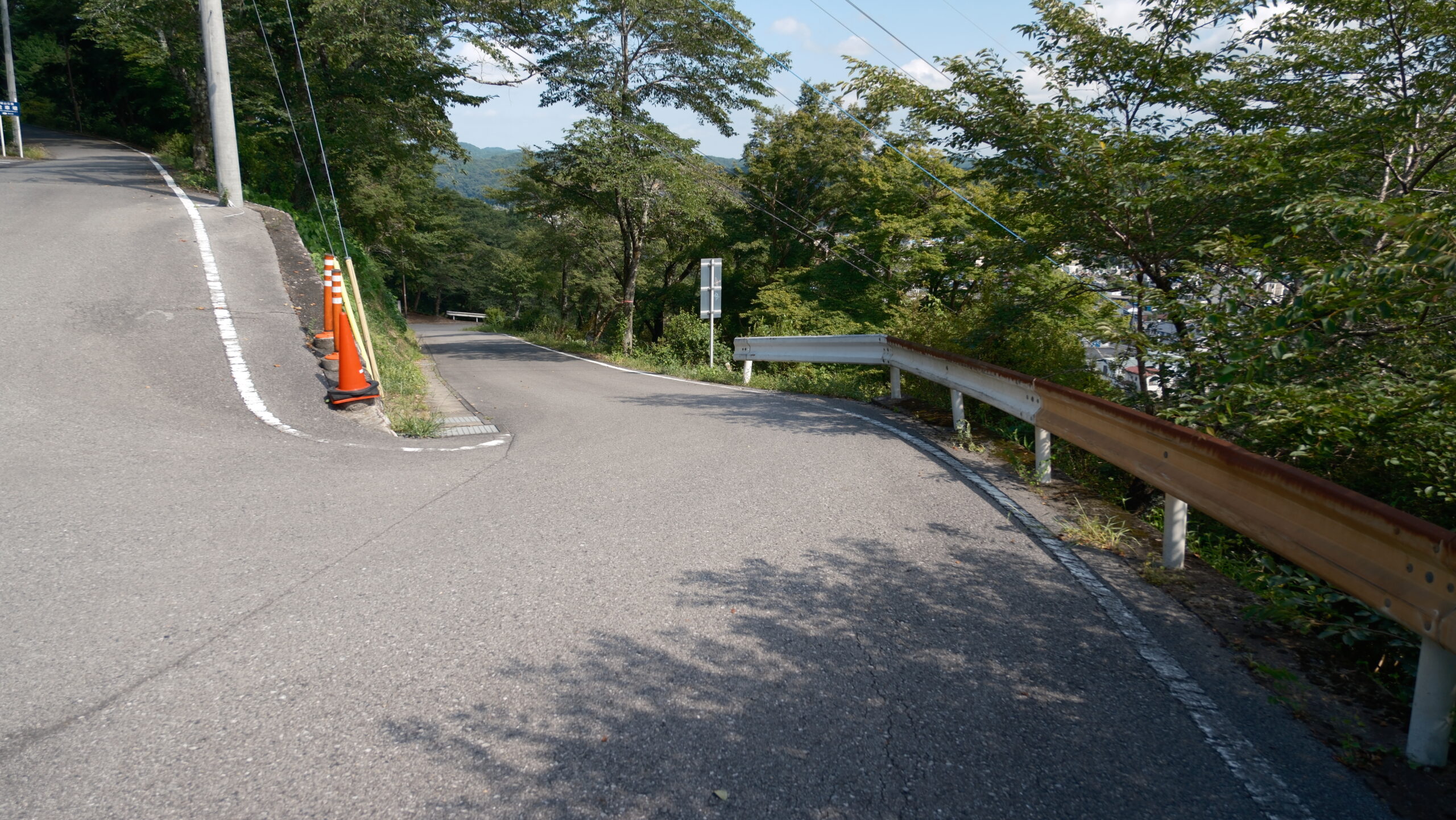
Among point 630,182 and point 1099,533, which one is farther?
point 630,182

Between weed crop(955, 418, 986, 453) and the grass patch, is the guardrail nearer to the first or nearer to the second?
weed crop(955, 418, 986, 453)

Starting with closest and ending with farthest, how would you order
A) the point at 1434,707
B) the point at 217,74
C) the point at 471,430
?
the point at 1434,707 → the point at 471,430 → the point at 217,74

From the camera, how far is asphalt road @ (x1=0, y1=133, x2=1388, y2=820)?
246cm

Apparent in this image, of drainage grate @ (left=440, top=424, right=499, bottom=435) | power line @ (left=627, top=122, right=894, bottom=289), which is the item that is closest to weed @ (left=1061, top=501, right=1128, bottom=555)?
drainage grate @ (left=440, top=424, right=499, bottom=435)

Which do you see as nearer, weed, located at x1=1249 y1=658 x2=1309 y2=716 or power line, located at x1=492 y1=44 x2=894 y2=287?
weed, located at x1=1249 y1=658 x2=1309 y2=716

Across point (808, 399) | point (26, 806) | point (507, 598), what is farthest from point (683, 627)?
point (808, 399)

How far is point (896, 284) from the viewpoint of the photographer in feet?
67.9

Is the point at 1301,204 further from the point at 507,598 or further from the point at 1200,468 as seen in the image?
the point at 507,598

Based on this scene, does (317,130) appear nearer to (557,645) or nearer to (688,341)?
(688,341)

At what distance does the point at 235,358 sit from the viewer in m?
8.70

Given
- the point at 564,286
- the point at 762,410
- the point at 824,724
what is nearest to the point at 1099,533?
the point at 824,724

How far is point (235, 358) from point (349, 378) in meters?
1.73

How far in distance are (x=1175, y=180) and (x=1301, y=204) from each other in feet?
7.79

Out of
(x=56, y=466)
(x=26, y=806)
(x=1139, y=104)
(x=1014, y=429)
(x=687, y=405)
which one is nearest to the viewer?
(x=26, y=806)
